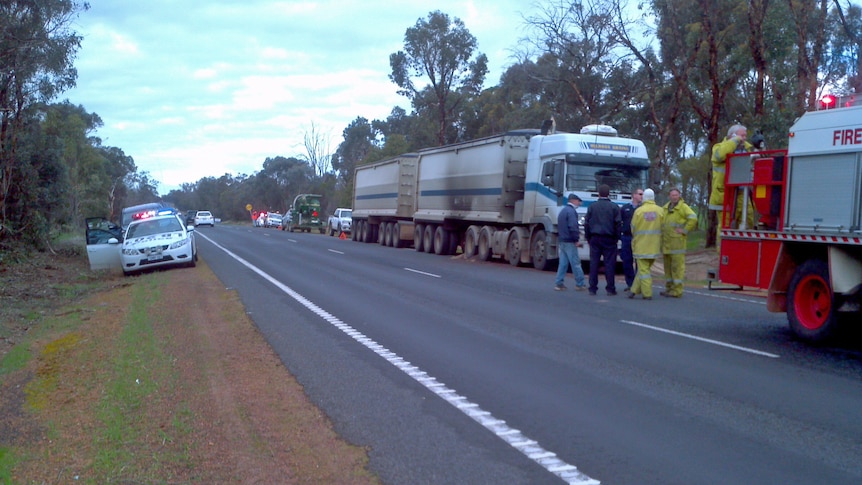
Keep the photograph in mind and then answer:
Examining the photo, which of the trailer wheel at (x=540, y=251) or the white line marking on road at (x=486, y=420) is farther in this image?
the trailer wheel at (x=540, y=251)

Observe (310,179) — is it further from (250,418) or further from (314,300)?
(250,418)

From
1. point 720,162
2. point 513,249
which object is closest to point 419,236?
point 513,249

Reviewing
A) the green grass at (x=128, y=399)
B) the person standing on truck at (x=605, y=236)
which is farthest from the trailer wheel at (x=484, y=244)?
the green grass at (x=128, y=399)

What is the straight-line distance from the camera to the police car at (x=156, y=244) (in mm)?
20812

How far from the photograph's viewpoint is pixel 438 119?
56.2m

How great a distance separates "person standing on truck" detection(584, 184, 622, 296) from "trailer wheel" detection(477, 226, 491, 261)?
10127 mm

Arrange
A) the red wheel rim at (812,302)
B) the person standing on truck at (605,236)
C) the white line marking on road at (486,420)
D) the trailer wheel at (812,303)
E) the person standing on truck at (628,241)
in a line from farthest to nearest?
1. the person standing on truck at (628,241)
2. the person standing on truck at (605,236)
3. the red wheel rim at (812,302)
4. the trailer wheel at (812,303)
5. the white line marking on road at (486,420)

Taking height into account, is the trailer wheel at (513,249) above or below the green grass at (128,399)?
above

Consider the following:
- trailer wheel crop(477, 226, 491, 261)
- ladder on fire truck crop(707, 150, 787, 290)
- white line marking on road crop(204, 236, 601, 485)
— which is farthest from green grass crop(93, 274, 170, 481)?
trailer wheel crop(477, 226, 491, 261)

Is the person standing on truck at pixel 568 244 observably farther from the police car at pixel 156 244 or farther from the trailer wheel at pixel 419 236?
the trailer wheel at pixel 419 236

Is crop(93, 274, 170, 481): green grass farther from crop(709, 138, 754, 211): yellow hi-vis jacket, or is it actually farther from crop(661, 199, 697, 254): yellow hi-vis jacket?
crop(661, 199, 697, 254): yellow hi-vis jacket

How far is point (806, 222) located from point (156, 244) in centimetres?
1594

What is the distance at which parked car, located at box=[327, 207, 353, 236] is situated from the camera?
5206 centimetres

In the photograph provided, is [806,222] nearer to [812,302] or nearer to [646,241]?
[812,302]
